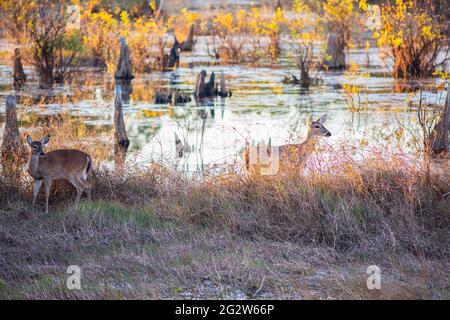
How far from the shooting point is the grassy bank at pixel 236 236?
7266mm

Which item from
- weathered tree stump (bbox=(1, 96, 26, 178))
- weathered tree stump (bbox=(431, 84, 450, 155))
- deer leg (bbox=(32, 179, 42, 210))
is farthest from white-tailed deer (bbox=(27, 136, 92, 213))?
weathered tree stump (bbox=(431, 84, 450, 155))

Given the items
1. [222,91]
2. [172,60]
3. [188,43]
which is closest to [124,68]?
[172,60]

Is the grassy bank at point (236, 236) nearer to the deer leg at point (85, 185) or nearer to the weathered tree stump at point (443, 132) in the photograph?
the deer leg at point (85, 185)

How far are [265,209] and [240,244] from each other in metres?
0.85

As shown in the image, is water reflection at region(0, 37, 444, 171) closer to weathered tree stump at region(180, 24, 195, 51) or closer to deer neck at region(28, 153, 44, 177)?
deer neck at region(28, 153, 44, 177)

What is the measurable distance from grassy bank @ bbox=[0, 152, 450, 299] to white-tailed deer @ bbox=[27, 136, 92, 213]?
273mm

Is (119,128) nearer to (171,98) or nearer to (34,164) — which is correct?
(34,164)

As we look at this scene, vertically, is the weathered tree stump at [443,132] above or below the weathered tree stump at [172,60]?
above

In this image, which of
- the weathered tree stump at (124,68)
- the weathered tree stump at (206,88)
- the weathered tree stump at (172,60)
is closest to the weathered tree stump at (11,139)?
the weathered tree stump at (206,88)

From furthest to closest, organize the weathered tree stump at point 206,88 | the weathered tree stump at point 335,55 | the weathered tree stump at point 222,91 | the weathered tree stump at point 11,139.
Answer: the weathered tree stump at point 335,55
the weathered tree stump at point 222,91
the weathered tree stump at point 206,88
the weathered tree stump at point 11,139

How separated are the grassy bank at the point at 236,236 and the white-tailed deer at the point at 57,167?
27 cm

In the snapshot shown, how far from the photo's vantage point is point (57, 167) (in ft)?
33.6

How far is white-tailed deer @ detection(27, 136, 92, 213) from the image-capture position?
10.2 meters

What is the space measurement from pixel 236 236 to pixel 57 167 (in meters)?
2.81
